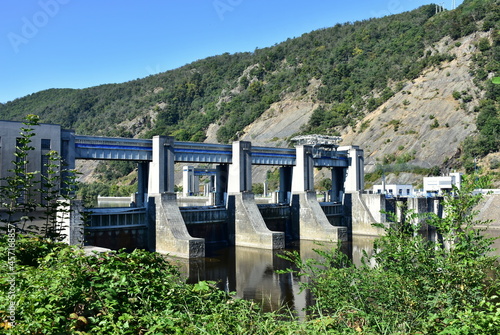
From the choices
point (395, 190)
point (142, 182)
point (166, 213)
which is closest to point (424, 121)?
point (395, 190)

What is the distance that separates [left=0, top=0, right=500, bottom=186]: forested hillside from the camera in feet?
305

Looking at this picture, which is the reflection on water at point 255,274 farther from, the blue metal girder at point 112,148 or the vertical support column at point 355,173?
the vertical support column at point 355,173

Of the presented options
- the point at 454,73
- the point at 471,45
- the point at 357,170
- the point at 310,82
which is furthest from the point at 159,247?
the point at 310,82

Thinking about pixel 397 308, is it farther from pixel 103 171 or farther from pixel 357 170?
pixel 103 171

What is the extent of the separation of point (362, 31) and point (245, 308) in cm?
13462

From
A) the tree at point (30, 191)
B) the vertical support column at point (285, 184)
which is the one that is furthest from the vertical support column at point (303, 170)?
the tree at point (30, 191)

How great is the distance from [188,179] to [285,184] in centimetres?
2901

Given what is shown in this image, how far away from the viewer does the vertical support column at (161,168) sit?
36.2 meters

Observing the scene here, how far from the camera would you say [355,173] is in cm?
5091

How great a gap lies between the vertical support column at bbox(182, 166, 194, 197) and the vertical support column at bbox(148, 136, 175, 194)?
35.0 m

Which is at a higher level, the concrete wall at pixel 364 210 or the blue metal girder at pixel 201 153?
the blue metal girder at pixel 201 153

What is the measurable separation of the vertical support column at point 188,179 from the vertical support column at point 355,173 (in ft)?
93.1

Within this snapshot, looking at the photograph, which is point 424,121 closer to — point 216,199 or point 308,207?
point 308,207

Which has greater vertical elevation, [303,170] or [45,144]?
[45,144]
